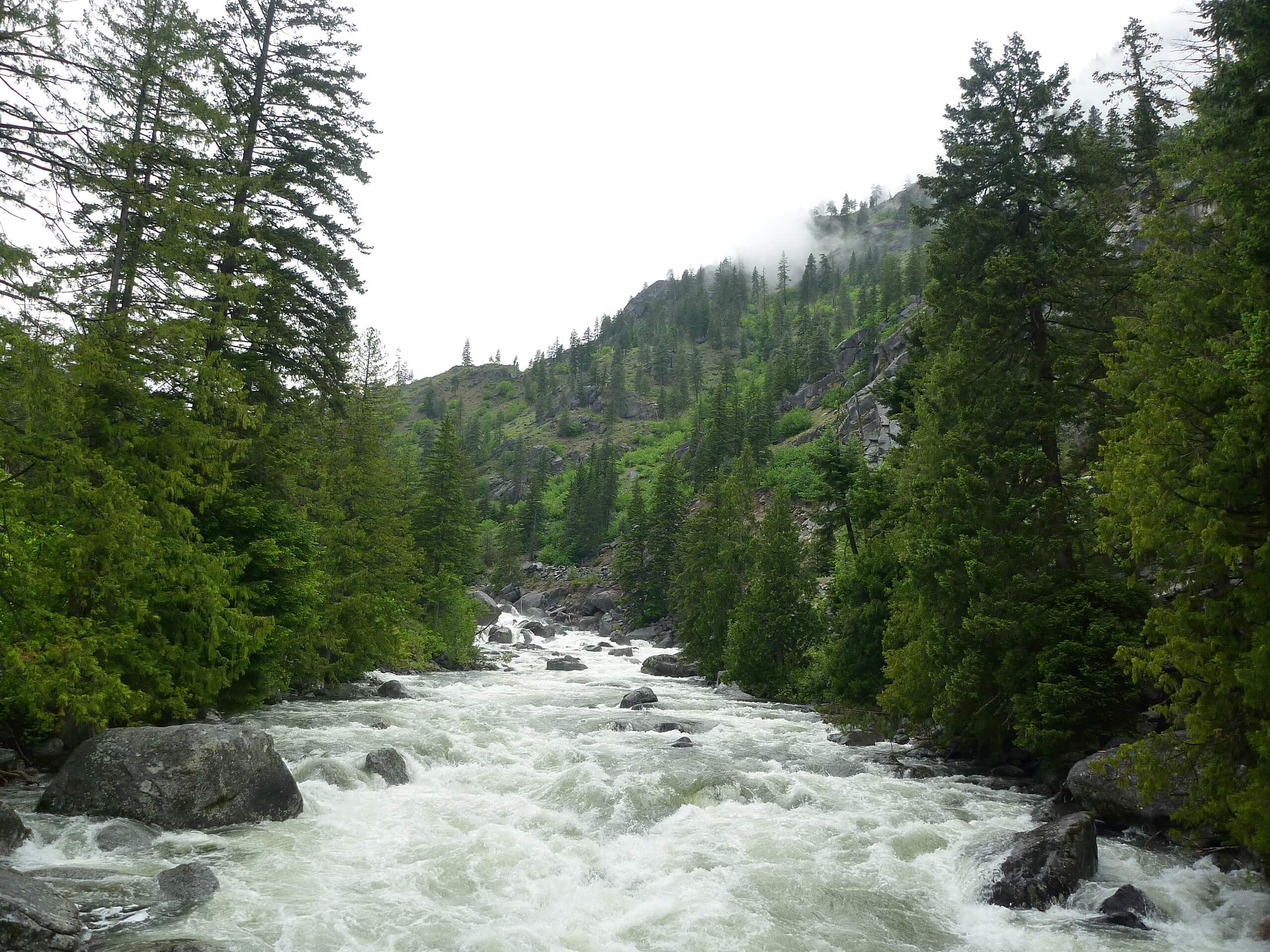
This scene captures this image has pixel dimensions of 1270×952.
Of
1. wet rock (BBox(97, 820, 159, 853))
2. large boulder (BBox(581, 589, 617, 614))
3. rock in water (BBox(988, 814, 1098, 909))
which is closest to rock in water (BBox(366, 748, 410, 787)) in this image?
wet rock (BBox(97, 820, 159, 853))

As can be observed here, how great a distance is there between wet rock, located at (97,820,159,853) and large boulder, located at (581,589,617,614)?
210 ft

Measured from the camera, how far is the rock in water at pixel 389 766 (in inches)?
551

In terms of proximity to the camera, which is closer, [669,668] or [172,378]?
[172,378]

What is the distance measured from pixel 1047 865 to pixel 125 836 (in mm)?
12206

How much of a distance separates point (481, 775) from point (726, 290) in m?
187

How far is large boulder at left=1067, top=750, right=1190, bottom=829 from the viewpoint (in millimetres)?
11203

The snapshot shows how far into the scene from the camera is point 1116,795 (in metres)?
11.8

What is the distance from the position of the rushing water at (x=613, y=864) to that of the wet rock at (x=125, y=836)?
0.12 m

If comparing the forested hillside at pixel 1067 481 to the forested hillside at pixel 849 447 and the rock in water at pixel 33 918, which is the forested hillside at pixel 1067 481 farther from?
the rock in water at pixel 33 918

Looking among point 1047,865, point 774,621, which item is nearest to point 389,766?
point 1047,865

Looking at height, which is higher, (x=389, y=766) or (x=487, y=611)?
(x=389, y=766)

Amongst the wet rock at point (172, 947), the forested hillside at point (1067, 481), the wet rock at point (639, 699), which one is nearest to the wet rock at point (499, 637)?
the forested hillside at point (1067, 481)

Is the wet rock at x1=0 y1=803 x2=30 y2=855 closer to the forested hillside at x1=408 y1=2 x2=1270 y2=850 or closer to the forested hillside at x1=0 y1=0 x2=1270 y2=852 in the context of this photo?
the forested hillside at x1=0 y1=0 x2=1270 y2=852

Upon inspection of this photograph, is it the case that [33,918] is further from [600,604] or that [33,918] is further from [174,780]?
[600,604]
